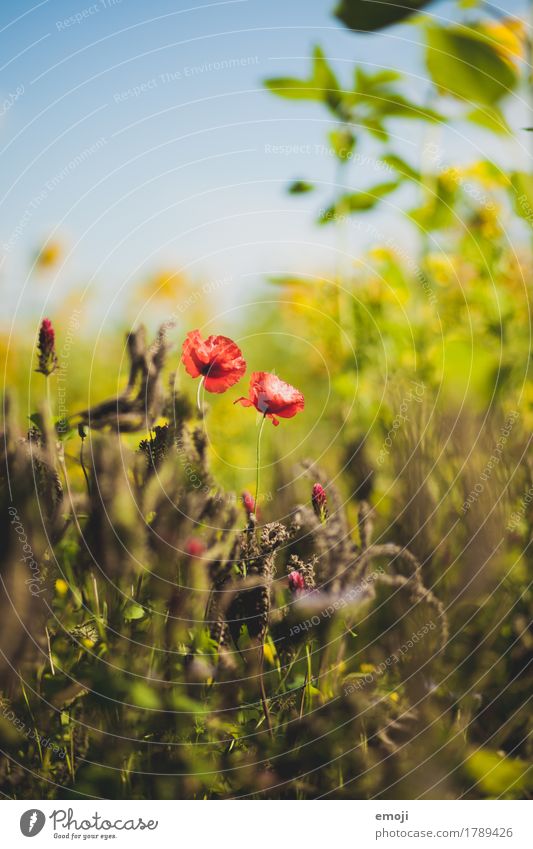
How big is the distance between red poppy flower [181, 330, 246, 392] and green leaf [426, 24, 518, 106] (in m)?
0.58

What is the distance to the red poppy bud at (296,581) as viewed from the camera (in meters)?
0.71

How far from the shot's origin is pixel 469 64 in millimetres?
1014

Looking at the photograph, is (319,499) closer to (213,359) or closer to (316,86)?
(213,359)

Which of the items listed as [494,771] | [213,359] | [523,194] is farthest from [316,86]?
[494,771]

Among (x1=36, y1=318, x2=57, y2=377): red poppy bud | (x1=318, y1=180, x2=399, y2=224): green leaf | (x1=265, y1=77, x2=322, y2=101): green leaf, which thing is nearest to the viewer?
(x1=36, y1=318, x2=57, y2=377): red poppy bud

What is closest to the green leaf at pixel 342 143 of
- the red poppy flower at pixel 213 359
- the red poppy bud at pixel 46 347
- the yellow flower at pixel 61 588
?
the red poppy flower at pixel 213 359

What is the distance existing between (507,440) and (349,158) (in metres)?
0.57

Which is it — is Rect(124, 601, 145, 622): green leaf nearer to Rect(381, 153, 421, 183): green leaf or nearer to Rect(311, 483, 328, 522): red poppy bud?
Rect(311, 483, 328, 522): red poppy bud

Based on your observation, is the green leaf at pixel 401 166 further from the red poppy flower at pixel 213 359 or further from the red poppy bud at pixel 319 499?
the red poppy bud at pixel 319 499

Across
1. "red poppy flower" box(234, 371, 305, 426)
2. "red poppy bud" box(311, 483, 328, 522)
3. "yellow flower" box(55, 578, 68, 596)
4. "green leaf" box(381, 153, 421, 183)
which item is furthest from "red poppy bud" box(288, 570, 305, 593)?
"green leaf" box(381, 153, 421, 183)

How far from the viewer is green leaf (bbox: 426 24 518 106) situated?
3.24ft

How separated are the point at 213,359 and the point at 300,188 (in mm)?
544

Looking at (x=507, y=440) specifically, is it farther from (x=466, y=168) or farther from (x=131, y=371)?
(x=466, y=168)

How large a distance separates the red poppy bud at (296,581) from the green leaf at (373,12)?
0.76 meters
